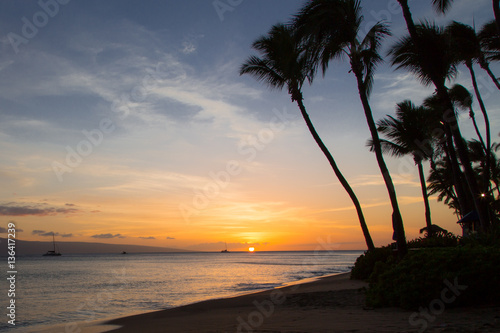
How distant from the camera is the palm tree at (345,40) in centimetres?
1252

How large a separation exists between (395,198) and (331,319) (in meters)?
5.98

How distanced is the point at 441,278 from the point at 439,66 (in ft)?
29.4

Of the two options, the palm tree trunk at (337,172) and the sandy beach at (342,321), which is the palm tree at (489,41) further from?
the sandy beach at (342,321)

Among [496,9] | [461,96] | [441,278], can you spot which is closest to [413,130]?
[461,96]

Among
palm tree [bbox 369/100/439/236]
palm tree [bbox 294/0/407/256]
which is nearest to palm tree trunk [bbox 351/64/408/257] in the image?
palm tree [bbox 294/0/407/256]

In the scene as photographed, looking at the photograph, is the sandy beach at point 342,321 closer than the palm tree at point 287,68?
Yes

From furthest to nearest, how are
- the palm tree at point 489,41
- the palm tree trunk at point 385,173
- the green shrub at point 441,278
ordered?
1. the palm tree at point 489,41
2. the palm tree trunk at point 385,173
3. the green shrub at point 441,278

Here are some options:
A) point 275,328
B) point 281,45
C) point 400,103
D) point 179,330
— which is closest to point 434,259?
point 275,328

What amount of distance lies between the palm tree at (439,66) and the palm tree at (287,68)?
12.1 ft

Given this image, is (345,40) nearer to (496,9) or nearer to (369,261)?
(496,9)

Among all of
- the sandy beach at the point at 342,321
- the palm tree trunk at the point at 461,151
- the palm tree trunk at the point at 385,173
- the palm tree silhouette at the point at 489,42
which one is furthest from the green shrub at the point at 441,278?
the palm tree silhouette at the point at 489,42

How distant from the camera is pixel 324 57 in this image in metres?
14.2

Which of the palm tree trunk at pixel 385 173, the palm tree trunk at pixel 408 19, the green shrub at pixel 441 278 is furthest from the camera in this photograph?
the palm tree trunk at pixel 408 19

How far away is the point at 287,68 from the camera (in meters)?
17.0
